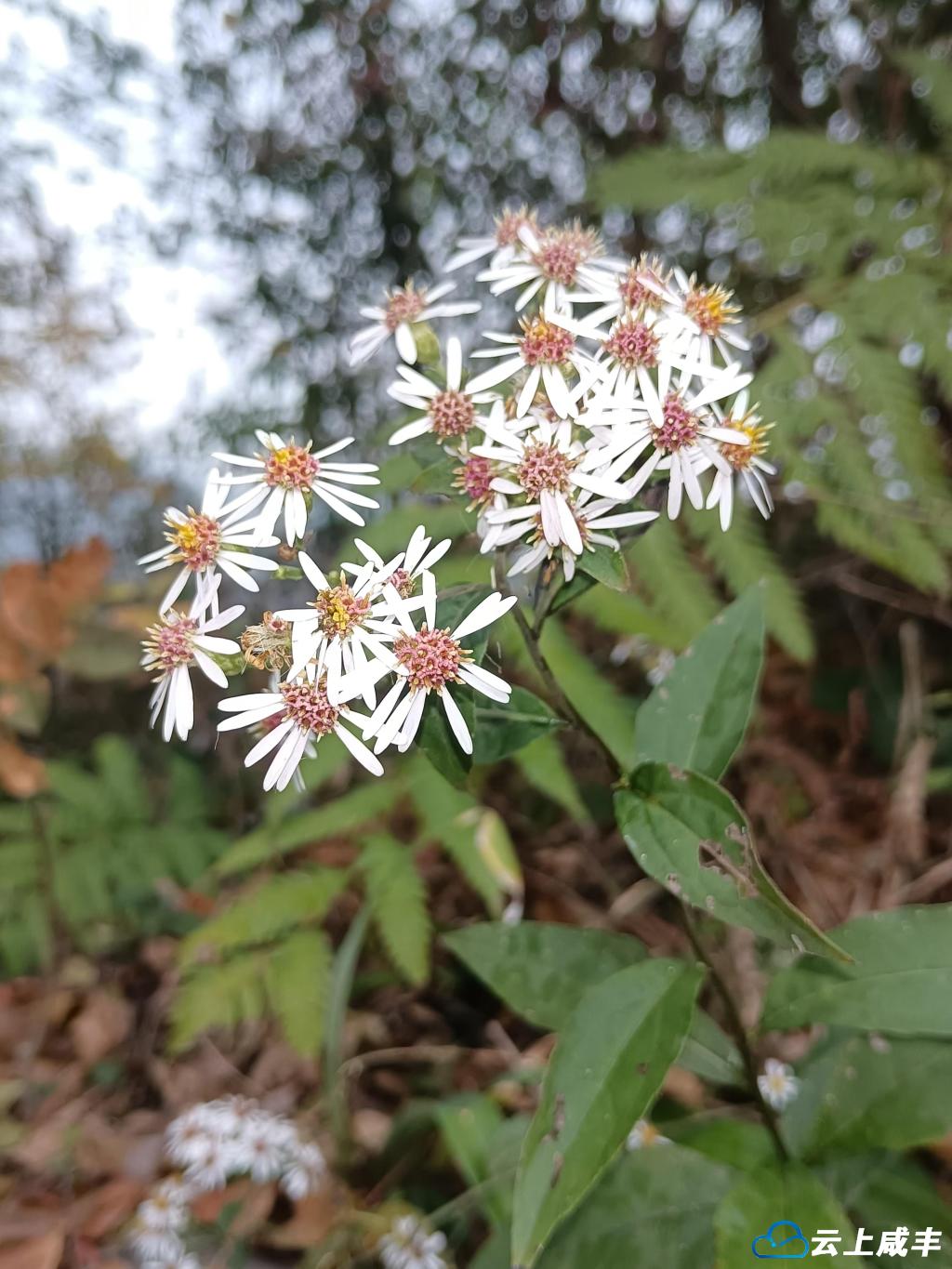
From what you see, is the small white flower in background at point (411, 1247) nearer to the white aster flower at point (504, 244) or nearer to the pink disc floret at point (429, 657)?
the pink disc floret at point (429, 657)

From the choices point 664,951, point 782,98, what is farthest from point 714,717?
point 782,98

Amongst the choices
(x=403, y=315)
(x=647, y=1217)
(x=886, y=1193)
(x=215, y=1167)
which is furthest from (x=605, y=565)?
(x=215, y=1167)

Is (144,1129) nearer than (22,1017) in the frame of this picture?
Yes

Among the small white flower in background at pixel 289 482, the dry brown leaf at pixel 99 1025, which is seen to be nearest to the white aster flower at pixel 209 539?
the small white flower in background at pixel 289 482

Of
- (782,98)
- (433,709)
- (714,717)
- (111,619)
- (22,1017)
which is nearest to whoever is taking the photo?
(433,709)

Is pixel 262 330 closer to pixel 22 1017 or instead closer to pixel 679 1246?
pixel 22 1017

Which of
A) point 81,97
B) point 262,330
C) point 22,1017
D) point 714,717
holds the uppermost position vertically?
point 81,97

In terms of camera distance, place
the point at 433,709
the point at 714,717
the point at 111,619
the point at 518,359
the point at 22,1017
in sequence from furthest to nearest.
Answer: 1. the point at 111,619
2. the point at 22,1017
3. the point at 714,717
4. the point at 518,359
5. the point at 433,709

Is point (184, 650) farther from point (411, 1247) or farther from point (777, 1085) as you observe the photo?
point (777, 1085)
